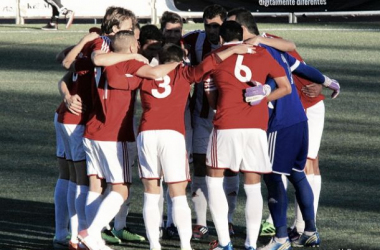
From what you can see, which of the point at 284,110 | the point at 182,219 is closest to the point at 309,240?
the point at 284,110

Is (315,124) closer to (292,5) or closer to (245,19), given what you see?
(245,19)

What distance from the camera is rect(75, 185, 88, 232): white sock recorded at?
903 cm

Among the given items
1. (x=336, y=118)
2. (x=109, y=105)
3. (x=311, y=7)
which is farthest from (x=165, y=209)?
(x=311, y=7)

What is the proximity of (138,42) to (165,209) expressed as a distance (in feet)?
7.49

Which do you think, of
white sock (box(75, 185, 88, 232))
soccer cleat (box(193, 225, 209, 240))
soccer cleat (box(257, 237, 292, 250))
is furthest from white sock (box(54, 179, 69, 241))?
soccer cleat (box(257, 237, 292, 250))

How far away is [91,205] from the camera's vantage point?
8.84 m

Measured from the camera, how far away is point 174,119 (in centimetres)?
860

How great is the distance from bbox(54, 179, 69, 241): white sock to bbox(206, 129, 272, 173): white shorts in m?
1.45

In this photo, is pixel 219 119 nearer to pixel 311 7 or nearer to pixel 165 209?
pixel 165 209

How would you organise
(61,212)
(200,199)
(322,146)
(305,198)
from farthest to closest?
1. (322,146)
2. (200,199)
3. (61,212)
4. (305,198)

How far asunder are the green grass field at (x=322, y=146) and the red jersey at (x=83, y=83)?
1.15m

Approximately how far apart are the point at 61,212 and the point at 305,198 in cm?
211

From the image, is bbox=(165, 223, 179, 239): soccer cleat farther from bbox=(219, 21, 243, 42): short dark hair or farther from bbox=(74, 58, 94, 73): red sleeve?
bbox=(219, 21, 243, 42): short dark hair

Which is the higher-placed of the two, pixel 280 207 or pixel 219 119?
pixel 219 119
